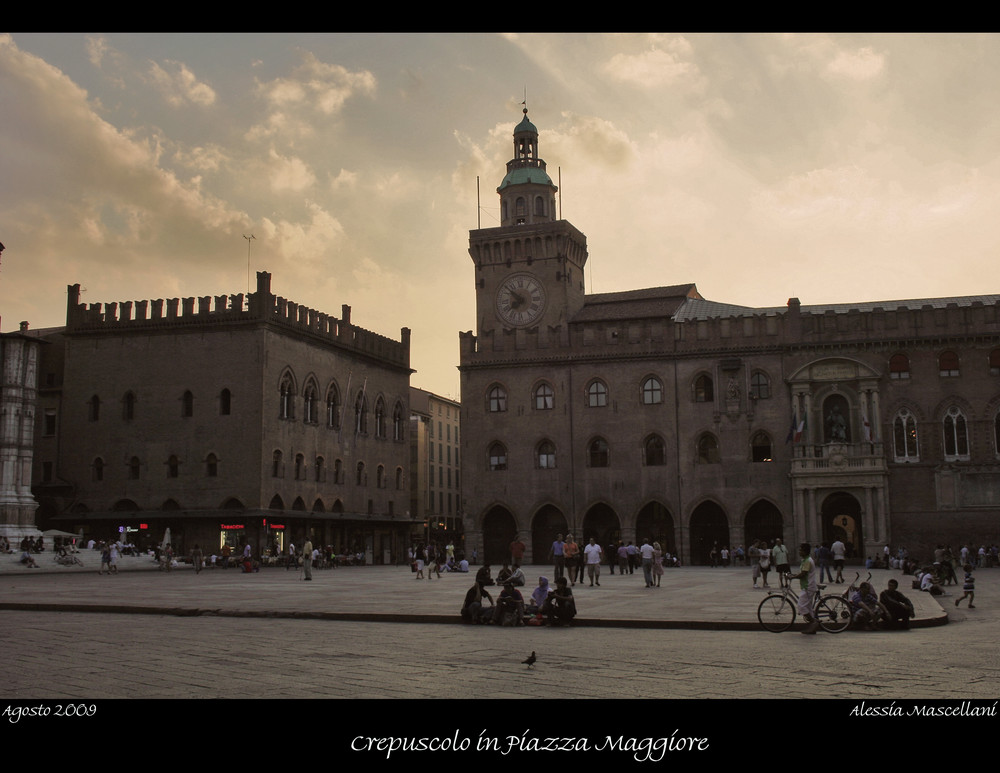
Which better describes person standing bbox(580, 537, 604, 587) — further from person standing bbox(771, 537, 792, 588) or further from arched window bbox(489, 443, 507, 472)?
arched window bbox(489, 443, 507, 472)

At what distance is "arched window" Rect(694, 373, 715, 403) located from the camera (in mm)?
51656

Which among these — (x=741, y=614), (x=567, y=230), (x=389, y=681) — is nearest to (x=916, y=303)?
(x=567, y=230)

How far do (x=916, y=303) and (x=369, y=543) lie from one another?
32552 millimetres

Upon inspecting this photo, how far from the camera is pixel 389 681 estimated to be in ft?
34.9

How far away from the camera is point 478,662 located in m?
12.5

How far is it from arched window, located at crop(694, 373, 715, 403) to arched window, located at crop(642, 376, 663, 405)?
1798 mm

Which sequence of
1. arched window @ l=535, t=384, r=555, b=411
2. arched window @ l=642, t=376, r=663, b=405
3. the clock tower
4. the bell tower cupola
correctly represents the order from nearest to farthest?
arched window @ l=642, t=376, r=663, b=405 < arched window @ l=535, t=384, r=555, b=411 < the clock tower < the bell tower cupola

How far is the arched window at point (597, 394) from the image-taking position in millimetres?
53375

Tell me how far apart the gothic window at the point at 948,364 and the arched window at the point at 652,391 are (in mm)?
13219

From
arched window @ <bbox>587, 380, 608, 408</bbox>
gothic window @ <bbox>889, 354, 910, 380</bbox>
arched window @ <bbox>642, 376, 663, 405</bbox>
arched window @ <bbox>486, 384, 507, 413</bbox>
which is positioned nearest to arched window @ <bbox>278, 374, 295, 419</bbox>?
arched window @ <bbox>486, 384, 507, 413</bbox>

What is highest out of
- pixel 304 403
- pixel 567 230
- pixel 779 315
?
pixel 567 230

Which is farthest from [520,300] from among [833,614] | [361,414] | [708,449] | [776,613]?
[833,614]

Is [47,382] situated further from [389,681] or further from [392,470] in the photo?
[389,681]

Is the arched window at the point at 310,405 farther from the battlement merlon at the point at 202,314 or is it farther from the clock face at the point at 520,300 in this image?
the clock face at the point at 520,300
